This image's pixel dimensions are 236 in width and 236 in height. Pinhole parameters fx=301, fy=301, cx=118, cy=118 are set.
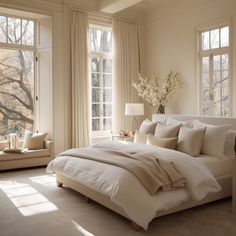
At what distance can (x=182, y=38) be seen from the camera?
6.42 m

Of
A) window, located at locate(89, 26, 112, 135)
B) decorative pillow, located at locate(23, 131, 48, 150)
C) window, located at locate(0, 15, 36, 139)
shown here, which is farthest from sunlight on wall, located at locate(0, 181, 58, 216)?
window, located at locate(89, 26, 112, 135)

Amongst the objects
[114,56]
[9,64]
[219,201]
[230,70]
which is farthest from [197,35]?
[9,64]

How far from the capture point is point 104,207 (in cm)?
376

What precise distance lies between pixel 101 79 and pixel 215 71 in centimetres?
260

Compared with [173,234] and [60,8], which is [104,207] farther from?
[60,8]

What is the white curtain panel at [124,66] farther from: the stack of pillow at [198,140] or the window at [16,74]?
the stack of pillow at [198,140]

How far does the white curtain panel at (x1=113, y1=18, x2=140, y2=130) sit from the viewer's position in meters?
7.09

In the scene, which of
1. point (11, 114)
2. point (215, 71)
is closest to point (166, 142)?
point (215, 71)

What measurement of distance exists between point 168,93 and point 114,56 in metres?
1.57

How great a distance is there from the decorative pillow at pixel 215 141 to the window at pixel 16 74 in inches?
155

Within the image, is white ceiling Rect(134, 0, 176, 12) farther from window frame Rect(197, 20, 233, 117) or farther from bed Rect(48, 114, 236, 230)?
bed Rect(48, 114, 236, 230)

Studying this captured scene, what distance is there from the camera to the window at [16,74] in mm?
6301

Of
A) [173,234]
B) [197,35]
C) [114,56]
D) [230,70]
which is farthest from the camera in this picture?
[114,56]

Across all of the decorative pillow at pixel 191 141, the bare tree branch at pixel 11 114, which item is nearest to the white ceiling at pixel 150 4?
the decorative pillow at pixel 191 141
